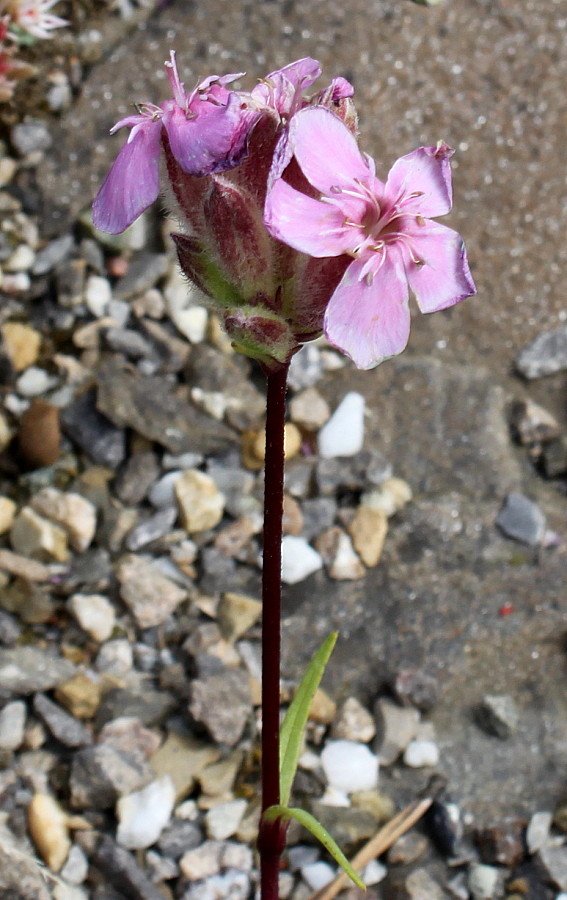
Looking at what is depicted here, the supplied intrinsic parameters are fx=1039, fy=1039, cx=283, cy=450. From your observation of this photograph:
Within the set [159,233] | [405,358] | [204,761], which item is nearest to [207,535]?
[204,761]

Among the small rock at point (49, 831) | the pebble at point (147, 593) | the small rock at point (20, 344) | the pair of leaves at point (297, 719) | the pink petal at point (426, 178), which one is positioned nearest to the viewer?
the pink petal at point (426, 178)

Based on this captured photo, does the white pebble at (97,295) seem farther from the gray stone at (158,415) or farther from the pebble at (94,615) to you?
the pebble at (94,615)

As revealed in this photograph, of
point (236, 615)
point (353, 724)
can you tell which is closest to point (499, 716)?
point (353, 724)

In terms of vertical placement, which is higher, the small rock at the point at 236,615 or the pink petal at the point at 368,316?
the pink petal at the point at 368,316

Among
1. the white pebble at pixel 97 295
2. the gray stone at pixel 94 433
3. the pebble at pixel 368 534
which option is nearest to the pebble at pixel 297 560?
the pebble at pixel 368 534

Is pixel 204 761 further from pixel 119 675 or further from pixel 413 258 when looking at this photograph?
pixel 413 258
